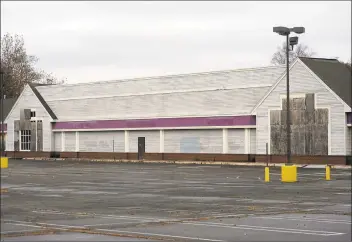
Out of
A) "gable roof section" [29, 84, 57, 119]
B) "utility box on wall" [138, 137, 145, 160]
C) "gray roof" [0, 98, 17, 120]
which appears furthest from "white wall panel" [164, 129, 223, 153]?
"gray roof" [0, 98, 17, 120]

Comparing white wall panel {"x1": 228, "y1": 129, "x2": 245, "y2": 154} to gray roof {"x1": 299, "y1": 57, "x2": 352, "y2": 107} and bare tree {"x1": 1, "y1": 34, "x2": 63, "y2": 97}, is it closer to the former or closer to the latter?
gray roof {"x1": 299, "y1": 57, "x2": 352, "y2": 107}

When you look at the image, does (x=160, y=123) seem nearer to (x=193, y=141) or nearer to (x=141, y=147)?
(x=141, y=147)

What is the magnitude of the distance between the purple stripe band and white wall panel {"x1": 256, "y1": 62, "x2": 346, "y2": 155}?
1352 mm

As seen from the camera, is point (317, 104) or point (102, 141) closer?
point (317, 104)

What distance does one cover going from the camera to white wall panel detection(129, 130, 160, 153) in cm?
6431

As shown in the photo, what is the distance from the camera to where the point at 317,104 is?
52.8 meters

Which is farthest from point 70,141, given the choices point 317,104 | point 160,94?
point 317,104

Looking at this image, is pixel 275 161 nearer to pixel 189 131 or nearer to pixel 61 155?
pixel 189 131

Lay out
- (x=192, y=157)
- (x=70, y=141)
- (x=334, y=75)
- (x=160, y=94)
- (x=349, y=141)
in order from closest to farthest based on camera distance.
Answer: (x=349, y=141) < (x=334, y=75) < (x=192, y=157) < (x=160, y=94) < (x=70, y=141)

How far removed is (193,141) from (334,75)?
13.9 meters

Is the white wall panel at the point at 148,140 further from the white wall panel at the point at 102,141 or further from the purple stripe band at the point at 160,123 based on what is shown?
the white wall panel at the point at 102,141

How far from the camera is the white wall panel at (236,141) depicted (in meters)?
57.8

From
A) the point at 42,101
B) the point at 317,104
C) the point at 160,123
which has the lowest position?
the point at 160,123

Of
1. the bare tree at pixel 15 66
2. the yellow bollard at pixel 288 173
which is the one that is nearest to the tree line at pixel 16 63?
the bare tree at pixel 15 66
